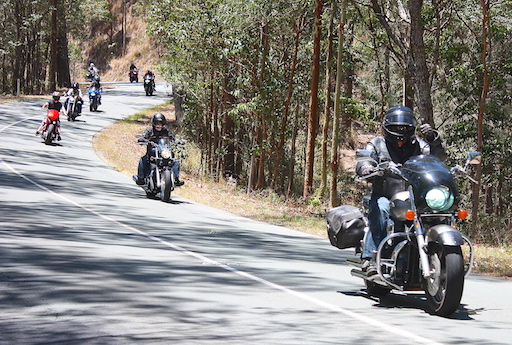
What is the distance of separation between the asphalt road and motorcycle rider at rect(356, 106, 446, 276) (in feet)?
2.17

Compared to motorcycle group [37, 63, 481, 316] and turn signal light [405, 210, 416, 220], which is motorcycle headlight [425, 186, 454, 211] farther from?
turn signal light [405, 210, 416, 220]

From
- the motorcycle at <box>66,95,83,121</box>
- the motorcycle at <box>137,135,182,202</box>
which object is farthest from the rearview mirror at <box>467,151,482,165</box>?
the motorcycle at <box>66,95,83,121</box>

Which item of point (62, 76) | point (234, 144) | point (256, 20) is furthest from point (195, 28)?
point (62, 76)

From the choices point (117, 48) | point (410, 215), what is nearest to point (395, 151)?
point (410, 215)

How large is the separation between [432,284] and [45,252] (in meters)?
4.89

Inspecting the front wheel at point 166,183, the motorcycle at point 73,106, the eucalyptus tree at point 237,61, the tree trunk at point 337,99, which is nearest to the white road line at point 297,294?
the front wheel at point 166,183

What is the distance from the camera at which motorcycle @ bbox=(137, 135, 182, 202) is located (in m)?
17.5

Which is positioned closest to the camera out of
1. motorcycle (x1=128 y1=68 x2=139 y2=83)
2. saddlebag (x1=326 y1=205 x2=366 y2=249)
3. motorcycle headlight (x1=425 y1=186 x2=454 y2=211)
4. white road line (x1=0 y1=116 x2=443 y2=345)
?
white road line (x1=0 y1=116 x2=443 y2=345)

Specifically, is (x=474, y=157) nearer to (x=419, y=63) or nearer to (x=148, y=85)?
(x=419, y=63)

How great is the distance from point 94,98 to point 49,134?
16.0 meters

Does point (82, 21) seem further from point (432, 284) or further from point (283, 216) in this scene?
point (432, 284)

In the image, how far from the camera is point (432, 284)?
6.67 metres

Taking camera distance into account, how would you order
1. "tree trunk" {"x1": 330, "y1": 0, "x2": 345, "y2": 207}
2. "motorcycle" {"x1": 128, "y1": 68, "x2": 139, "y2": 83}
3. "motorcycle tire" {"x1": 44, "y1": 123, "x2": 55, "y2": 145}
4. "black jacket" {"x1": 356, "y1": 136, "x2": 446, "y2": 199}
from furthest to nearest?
"motorcycle" {"x1": 128, "y1": 68, "x2": 139, "y2": 83} → "motorcycle tire" {"x1": 44, "y1": 123, "x2": 55, "y2": 145} → "tree trunk" {"x1": 330, "y1": 0, "x2": 345, "y2": 207} → "black jacket" {"x1": 356, "y1": 136, "x2": 446, "y2": 199}

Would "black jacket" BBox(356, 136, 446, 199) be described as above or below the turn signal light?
above
